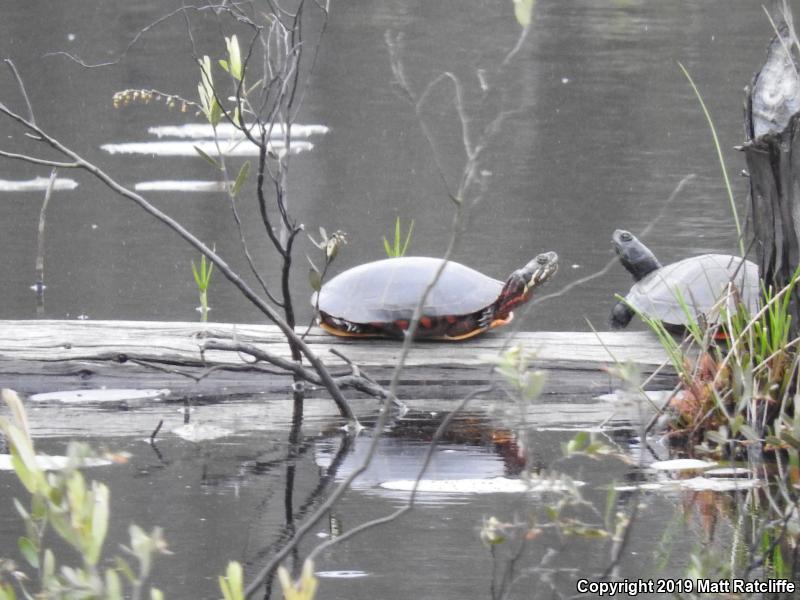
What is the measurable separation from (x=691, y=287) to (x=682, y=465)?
1.05 meters

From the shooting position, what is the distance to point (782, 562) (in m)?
3.28

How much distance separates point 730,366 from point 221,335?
1.65 meters

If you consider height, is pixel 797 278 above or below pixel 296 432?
above

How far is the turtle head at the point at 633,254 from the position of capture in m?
5.46

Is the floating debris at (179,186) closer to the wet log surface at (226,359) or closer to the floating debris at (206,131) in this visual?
the floating debris at (206,131)

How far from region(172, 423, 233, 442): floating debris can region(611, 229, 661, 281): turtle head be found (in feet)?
5.68

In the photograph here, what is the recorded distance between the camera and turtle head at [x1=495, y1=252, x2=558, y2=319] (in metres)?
5.15

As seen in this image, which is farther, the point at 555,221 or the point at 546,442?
the point at 555,221

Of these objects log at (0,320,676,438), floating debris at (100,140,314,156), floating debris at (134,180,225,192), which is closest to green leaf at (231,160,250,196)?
log at (0,320,676,438)

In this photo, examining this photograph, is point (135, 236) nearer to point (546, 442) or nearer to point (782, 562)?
point (546, 442)

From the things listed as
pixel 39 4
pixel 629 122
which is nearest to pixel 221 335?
pixel 629 122

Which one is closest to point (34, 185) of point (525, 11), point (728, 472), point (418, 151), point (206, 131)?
point (206, 131)

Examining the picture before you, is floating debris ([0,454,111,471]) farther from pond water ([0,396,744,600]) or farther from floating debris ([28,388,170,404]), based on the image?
floating debris ([28,388,170,404])

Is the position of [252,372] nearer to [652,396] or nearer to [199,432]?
[199,432]
